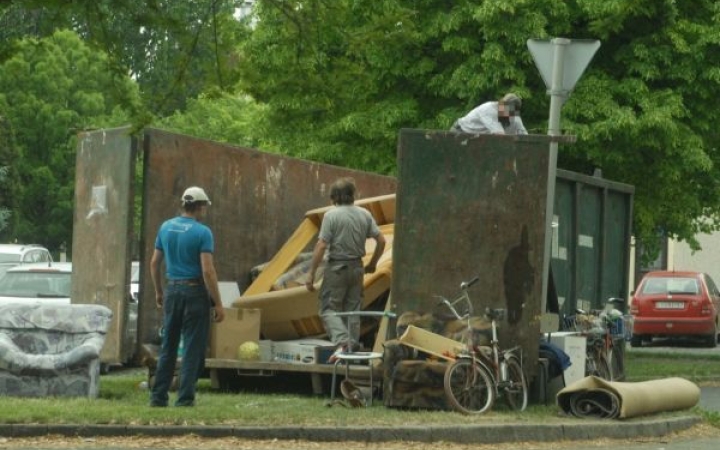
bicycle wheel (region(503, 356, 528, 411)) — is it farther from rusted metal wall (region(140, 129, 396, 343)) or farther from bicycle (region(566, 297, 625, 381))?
rusted metal wall (region(140, 129, 396, 343))

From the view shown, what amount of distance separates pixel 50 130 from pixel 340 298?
54.9 metres

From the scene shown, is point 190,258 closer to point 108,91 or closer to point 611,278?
point 108,91

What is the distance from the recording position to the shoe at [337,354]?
14852mm

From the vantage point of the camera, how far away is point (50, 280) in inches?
968

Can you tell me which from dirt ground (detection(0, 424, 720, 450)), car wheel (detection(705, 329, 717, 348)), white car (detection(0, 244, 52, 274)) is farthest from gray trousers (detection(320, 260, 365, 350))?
car wheel (detection(705, 329, 717, 348))

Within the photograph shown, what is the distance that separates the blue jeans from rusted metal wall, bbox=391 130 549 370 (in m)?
1.75

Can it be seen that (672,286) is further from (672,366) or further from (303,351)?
(303,351)

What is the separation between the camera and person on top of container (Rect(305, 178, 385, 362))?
51.0 feet

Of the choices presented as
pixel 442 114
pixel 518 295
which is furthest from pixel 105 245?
pixel 442 114

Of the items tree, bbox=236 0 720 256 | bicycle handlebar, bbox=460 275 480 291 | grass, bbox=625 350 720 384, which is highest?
tree, bbox=236 0 720 256

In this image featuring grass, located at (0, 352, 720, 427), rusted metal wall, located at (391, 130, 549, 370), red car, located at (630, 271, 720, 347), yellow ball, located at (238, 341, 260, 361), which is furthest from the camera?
red car, located at (630, 271, 720, 347)

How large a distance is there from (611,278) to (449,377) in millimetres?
5641

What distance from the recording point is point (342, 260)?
51.0 feet

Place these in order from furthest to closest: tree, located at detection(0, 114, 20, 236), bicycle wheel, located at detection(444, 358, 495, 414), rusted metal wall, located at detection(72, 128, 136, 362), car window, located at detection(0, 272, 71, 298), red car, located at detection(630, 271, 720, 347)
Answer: tree, located at detection(0, 114, 20, 236)
red car, located at detection(630, 271, 720, 347)
car window, located at detection(0, 272, 71, 298)
rusted metal wall, located at detection(72, 128, 136, 362)
bicycle wheel, located at detection(444, 358, 495, 414)
